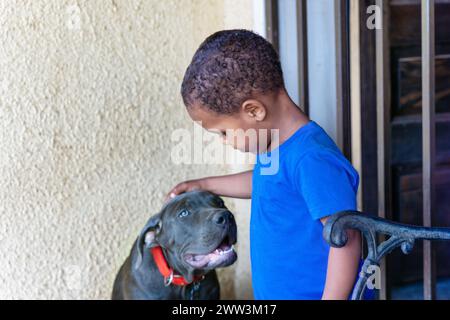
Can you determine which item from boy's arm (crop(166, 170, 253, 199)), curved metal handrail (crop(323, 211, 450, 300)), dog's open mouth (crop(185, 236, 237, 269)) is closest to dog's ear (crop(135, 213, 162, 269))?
boy's arm (crop(166, 170, 253, 199))

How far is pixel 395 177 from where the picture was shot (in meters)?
3.48

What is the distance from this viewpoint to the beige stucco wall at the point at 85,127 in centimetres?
271

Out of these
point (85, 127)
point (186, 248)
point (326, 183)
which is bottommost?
point (186, 248)

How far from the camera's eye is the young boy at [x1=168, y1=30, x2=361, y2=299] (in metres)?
1.76

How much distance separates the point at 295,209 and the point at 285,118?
0.25 metres

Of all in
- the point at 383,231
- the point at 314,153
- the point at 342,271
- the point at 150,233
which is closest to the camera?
the point at 383,231

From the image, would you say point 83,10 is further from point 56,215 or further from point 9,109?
point 56,215

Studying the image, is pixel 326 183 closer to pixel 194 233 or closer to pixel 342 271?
pixel 342 271

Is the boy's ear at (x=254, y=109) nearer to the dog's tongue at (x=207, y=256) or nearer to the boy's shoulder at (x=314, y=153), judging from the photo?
the boy's shoulder at (x=314, y=153)

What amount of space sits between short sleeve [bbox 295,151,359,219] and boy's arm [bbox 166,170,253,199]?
55 centimetres

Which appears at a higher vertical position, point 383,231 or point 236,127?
point 236,127

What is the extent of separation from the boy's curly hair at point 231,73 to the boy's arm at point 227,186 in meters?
0.51

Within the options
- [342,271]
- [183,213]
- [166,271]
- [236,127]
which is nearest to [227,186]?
[183,213]

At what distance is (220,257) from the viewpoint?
2.08 metres
